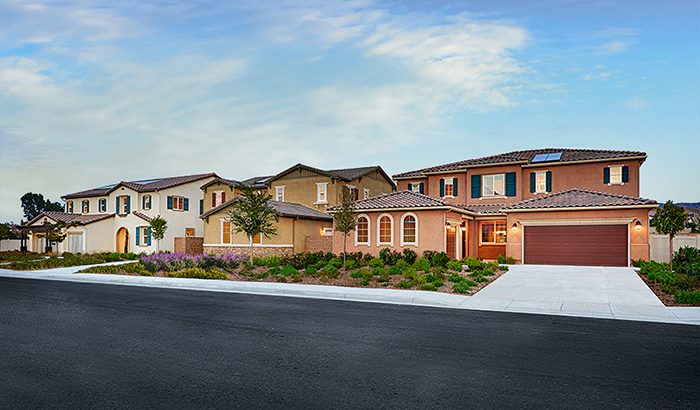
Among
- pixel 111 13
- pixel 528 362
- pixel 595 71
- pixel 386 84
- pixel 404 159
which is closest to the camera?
pixel 528 362

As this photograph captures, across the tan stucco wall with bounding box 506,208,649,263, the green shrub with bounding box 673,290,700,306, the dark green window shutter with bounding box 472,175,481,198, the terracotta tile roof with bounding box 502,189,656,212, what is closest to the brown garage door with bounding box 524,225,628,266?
the tan stucco wall with bounding box 506,208,649,263

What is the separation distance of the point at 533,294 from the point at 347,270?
9.26 meters

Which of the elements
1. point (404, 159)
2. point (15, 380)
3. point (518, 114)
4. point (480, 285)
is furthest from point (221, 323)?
point (404, 159)

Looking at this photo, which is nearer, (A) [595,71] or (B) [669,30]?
(B) [669,30]

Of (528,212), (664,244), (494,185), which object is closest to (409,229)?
(528,212)

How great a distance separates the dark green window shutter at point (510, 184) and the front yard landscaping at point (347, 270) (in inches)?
349

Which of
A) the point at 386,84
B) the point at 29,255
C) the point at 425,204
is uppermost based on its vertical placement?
the point at 386,84

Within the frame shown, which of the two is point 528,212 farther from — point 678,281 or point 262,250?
point 262,250

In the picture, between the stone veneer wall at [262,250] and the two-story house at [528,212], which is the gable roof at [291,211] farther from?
the two-story house at [528,212]

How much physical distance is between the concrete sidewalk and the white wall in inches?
186

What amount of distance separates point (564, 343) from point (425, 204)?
1779cm

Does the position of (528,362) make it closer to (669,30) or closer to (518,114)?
(669,30)

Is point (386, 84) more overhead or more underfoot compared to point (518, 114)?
more overhead

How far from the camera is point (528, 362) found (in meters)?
6.95
